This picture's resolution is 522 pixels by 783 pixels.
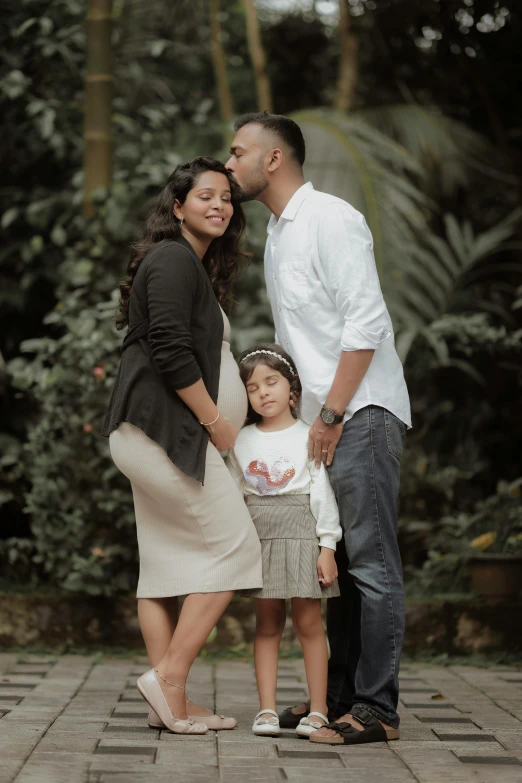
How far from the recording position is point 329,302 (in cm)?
354

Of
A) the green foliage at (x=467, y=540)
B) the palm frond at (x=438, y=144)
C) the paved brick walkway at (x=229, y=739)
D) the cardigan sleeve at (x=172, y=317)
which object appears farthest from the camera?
the palm frond at (x=438, y=144)

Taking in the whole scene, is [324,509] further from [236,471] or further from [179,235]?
[179,235]

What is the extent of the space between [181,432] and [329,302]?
2.10 feet

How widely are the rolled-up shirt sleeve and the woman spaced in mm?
339

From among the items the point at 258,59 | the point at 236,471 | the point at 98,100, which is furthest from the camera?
the point at 258,59

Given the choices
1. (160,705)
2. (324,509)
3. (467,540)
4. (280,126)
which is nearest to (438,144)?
(467,540)

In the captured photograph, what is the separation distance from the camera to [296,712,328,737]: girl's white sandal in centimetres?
343

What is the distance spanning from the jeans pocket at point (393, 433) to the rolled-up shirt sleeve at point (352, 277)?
253mm

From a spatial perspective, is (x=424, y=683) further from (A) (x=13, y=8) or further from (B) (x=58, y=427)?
(A) (x=13, y=8)

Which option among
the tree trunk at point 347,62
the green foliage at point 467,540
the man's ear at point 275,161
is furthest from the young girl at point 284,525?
the tree trunk at point 347,62

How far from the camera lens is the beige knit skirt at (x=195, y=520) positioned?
342 centimetres

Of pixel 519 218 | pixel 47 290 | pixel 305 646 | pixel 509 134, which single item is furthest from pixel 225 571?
pixel 509 134

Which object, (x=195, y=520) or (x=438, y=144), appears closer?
(x=195, y=520)

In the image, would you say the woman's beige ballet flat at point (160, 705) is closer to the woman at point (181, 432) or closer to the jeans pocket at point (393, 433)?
the woman at point (181, 432)
